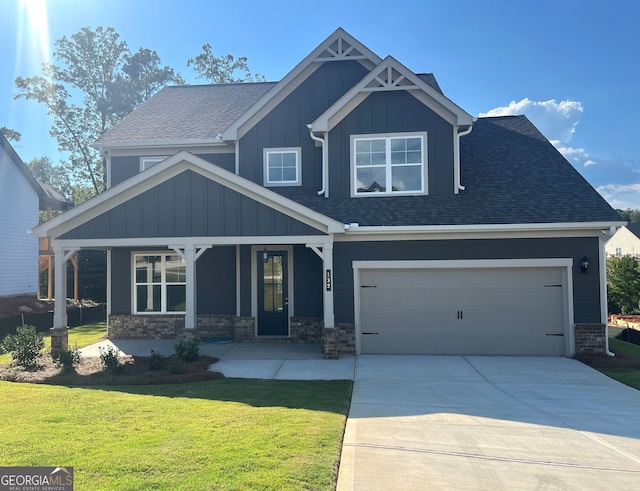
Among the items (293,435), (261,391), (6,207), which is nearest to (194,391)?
(261,391)

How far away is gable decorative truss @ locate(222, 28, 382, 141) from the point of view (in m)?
12.2

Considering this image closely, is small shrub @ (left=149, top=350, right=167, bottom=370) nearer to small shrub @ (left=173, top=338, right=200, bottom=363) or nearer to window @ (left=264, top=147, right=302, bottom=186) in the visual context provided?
small shrub @ (left=173, top=338, right=200, bottom=363)

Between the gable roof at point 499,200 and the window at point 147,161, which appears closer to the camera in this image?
the gable roof at point 499,200

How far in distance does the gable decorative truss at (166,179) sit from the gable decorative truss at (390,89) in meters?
2.77

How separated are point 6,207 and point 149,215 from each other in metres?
13.3

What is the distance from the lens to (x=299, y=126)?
1240 centimetres

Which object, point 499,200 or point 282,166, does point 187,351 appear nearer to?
point 282,166

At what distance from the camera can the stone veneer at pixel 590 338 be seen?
9945 mm

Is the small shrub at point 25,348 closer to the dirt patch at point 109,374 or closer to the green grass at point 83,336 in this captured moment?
the dirt patch at point 109,374

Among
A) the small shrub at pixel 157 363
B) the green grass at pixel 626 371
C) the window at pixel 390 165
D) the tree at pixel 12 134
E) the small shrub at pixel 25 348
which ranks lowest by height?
the green grass at pixel 626 371

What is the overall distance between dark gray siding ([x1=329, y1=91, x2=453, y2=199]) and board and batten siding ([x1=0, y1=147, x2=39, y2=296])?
15.4 metres

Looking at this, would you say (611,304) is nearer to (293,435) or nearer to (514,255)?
(514,255)

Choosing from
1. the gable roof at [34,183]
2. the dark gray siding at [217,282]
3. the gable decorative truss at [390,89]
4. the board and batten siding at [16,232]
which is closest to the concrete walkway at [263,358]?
the dark gray siding at [217,282]

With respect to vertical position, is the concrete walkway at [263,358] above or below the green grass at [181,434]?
below
